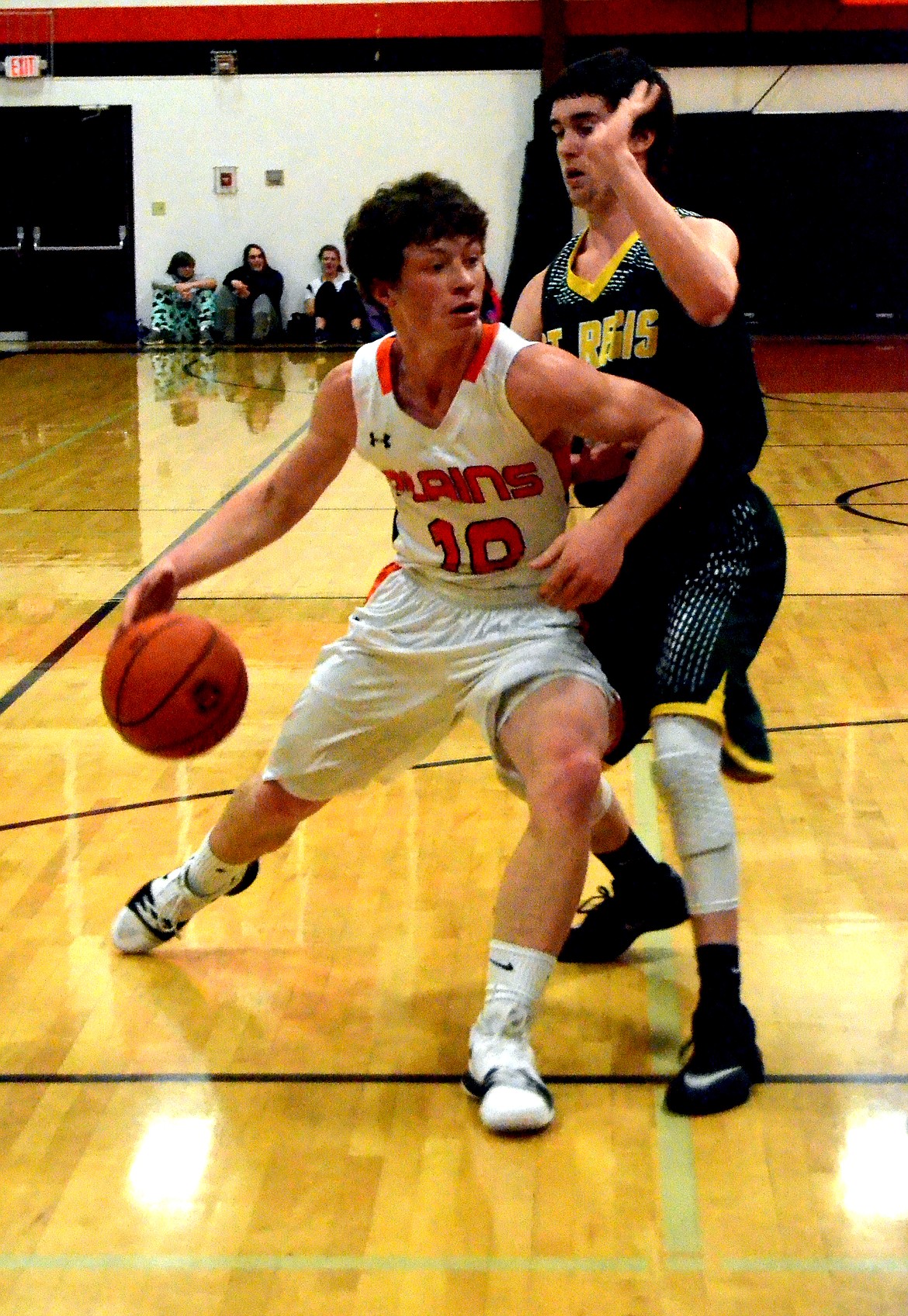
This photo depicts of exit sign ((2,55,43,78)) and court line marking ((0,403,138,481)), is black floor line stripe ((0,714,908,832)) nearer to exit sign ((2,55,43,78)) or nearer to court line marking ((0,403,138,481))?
court line marking ((0,403,138,481))

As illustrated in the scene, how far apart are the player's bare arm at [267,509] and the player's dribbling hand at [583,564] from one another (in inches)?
20.9

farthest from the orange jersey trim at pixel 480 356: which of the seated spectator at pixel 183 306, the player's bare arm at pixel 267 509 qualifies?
the seated spectator at pixel 183 306

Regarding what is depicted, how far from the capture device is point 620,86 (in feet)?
9.57

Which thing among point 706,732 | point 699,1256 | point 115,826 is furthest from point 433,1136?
point 115,826

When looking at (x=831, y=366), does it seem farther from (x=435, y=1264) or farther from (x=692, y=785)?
(x=435, y=1264)

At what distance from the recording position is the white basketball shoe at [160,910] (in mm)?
3379

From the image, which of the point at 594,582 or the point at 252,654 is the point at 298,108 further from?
the point at 594,582

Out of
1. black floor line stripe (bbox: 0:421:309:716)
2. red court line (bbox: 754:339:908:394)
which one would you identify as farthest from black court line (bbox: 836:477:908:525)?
red court line (bbox: 754:339:908:394)

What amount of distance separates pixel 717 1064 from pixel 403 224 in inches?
62.9

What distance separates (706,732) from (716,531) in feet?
1.28

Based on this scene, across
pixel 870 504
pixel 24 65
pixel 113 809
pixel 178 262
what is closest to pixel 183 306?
pixel 178 262

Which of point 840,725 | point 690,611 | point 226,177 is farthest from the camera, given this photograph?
point 226,177

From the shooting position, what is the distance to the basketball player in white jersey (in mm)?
2793

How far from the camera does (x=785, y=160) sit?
18031 mm
